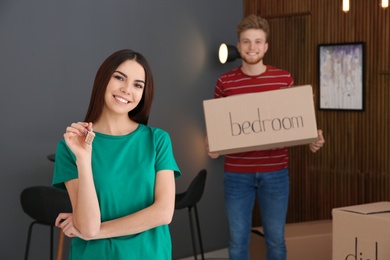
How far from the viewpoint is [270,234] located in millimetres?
3396

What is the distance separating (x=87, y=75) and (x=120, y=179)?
2.72 metres

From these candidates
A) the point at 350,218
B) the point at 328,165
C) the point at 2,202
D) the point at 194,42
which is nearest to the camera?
the point at 350,218

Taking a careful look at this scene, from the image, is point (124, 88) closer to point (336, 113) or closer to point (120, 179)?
point (120, 179)

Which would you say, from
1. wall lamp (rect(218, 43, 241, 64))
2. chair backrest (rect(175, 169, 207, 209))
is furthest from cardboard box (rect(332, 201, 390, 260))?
wall lamp (rect(218, 43, 241, 64))

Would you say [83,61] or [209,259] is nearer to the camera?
[83,61]

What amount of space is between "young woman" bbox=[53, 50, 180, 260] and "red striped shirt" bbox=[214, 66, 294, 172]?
1.62 metres

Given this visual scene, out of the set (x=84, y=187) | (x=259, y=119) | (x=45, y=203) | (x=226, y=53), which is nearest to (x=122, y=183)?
(x=84, y=187)

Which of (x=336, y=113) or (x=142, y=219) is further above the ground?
(x=336, y=113)

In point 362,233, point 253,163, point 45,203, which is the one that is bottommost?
point 362,233

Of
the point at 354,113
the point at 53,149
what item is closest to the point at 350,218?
the point at 354,113

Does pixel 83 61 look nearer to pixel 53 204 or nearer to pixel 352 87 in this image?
pixel 53 204

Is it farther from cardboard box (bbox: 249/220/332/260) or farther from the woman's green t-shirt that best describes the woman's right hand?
cardboard box (bbox: 249/220/332/260)

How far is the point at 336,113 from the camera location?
449cm

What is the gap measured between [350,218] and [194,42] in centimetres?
216
